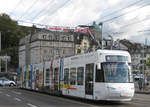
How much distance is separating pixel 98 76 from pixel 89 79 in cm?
112

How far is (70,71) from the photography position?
2120 centimetres

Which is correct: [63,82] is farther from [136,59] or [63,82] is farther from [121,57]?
[136,59]

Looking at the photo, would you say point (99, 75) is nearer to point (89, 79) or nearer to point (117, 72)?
point (117, 72)

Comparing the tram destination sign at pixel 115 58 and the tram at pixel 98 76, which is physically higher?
the tram destination sign at pixel 115 58

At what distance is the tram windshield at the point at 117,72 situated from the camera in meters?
16.3

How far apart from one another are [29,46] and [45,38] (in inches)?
378

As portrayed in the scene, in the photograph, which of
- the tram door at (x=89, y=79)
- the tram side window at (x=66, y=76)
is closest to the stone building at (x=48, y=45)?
the tram side window at (x=66, y=76)

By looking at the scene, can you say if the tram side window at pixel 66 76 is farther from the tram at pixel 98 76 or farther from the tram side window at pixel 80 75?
the tram side window at pixel 80 75

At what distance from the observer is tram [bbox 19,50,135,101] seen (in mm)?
16078

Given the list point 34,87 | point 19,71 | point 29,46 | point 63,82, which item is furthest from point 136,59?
point 63,82

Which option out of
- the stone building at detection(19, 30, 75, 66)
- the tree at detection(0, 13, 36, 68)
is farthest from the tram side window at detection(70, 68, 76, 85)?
the tree at detection(0, 13, 36, 68)

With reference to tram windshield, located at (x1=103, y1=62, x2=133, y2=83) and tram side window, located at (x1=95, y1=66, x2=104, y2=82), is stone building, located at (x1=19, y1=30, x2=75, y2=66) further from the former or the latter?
tram windshield, located at (x1=103, y1=62, x2=133, y2=83)

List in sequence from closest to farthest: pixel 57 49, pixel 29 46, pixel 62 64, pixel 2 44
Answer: pixel 62 64 → pixel 57 49 → pixel 29 46 → pixel 2 44

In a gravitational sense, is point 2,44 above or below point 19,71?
above
